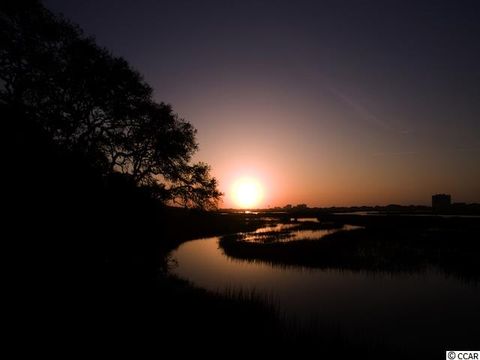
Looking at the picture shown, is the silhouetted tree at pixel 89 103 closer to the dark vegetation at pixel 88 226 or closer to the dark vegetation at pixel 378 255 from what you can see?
the dark vegetation at pixel 88 226

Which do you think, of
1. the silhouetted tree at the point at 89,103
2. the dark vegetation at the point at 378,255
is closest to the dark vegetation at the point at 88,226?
the silhouetted tree at the point at 89,103

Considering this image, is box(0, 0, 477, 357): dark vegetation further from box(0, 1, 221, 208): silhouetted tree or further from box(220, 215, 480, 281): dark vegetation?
box(220, 215, 480, 281): dark vegetation

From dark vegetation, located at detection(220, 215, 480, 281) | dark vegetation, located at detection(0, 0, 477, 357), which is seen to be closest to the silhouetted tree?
dark vegetation, located at detection(0, 0, 477, 357)

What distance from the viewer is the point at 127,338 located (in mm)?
10102

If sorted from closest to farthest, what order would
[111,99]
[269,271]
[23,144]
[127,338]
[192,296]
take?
[127,338] < [23,144] < [192,296] < [111,99] < [269,271]

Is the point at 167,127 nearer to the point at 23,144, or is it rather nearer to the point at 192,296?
the point at 23,144

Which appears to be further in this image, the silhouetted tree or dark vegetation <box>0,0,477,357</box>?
the silhouetted tree

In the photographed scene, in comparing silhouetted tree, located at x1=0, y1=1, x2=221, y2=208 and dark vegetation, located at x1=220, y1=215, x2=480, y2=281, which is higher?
silhouetted tree, located at x1=0, y1=1, x2=221, y2=208

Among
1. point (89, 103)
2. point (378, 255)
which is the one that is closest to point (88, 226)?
point (89, 103)

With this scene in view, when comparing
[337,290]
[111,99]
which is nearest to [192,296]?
[337,290]

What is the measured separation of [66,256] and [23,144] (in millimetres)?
5739

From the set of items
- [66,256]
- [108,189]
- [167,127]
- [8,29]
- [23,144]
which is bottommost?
[66,256]

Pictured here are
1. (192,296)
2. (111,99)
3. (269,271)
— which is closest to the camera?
(192,296)

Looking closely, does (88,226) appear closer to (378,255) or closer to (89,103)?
(89,103)
